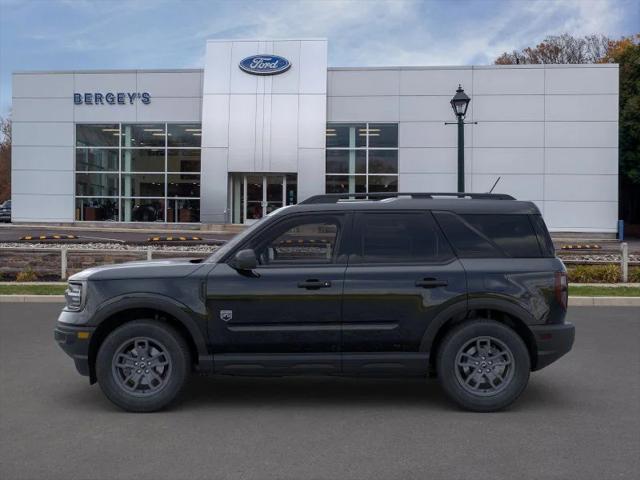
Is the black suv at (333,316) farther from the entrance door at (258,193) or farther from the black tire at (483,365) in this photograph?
the entrance door at (258,193)

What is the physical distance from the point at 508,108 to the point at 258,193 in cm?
1241

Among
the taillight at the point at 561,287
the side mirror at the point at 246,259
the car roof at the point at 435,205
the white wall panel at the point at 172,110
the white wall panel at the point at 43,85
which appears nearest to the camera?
the side mirror at the point at 246,259

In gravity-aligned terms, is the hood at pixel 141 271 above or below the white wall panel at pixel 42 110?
below

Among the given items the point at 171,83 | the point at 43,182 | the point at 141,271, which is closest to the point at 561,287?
the point at 141,271

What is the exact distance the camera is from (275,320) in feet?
18.2

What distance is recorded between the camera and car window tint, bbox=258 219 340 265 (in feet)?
18.8

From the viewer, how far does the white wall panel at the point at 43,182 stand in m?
33.3

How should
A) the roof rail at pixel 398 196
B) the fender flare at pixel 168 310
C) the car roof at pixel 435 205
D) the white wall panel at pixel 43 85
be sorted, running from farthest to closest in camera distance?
the white wall panel at pixel 43 85 < the roof rail at pixel 398 196 < the car roof at pixel 435 205 < the fender flare at pixel 168 310

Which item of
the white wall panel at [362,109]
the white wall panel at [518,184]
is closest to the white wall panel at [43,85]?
the white wall panel at [362,109]

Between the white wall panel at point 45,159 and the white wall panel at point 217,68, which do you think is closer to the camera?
the white wall panel at point 217,68

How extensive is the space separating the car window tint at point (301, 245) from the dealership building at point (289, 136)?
2488 cm

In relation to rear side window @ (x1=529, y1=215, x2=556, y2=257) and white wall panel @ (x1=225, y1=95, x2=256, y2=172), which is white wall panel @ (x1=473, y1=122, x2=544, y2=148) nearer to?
white wall panel @ (x1=225, y1=95, x2=256, y2=172)

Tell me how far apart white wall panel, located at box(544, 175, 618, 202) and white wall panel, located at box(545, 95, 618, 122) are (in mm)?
2630

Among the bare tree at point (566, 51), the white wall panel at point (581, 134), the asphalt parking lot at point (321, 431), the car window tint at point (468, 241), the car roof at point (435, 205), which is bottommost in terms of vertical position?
the asphalt parking lot at point (321, 431)
